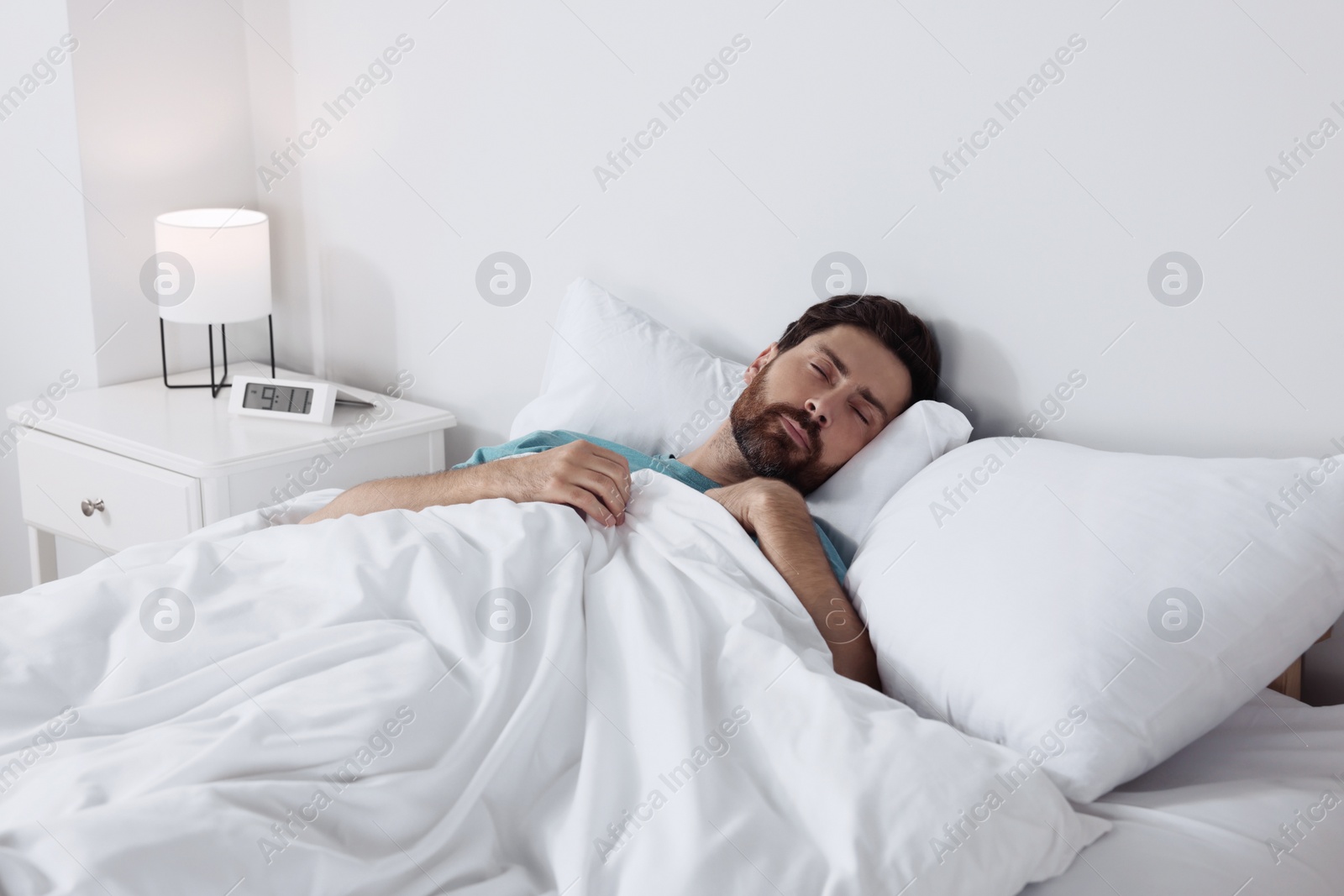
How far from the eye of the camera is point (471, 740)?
1.02 metres

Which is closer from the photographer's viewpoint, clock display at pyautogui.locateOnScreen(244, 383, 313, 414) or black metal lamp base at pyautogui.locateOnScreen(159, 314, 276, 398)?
clock display at pyautogui.locateOnScreen(244, 383, 313, 414)

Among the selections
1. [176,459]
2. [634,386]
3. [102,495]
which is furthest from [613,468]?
[102,495]

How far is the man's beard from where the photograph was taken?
61.2 inches

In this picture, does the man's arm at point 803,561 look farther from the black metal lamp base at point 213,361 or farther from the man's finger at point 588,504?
the black metal lamp base at point 213,361

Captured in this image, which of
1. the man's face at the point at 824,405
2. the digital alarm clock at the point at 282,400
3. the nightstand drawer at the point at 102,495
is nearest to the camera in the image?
the man's face at the point at 824,405

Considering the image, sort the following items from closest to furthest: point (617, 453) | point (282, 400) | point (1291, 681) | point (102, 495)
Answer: point (1291, 681)
point (617, 453)
point (102, 495)
point (282, 400)

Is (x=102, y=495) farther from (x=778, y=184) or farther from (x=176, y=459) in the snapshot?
(x=778, y=184)

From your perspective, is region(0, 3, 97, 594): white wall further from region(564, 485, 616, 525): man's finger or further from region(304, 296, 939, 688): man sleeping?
region(564, 485, 616, 525): man's finger

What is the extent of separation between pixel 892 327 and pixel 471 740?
2.80 feet

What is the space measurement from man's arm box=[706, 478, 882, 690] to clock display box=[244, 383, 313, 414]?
1053 millimetres

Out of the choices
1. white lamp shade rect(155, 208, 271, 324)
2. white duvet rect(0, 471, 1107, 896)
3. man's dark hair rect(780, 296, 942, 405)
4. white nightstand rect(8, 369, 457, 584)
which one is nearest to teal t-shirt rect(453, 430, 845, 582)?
man's dark hair rect(780, 296, 942, 405)

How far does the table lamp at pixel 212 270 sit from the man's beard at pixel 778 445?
123 centimetres

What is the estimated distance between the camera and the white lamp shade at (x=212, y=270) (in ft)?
7.28

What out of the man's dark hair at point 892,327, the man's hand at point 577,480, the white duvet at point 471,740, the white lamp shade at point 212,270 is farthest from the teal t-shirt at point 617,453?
the white lamp shade at point 212,270
